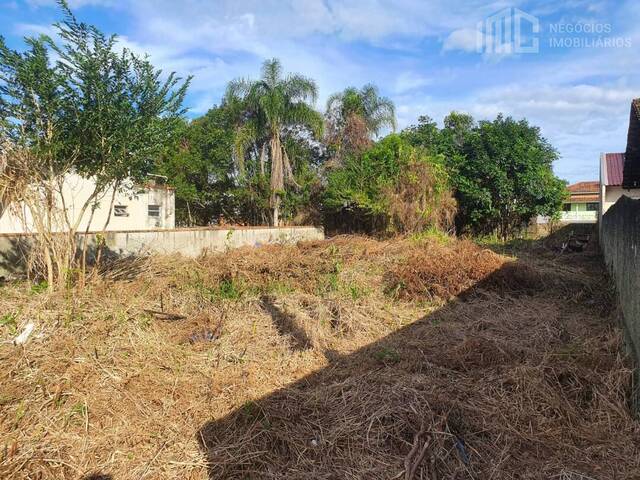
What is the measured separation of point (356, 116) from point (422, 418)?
17.1 metres

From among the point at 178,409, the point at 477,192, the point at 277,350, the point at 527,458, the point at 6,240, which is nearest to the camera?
the point at 527,458

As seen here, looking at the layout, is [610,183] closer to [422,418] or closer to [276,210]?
[276,210]

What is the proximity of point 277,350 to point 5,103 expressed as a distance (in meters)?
4.54

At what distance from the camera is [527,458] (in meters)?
2.98

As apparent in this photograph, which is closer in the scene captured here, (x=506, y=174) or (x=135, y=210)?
(x=135, y=210)

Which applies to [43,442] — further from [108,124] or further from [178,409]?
[108,124]

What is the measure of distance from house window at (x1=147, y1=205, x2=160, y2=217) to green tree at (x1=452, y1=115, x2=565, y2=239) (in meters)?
11.6

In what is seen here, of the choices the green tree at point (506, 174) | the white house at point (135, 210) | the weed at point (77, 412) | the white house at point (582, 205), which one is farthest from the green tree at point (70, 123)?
the white house at point (582, 205)

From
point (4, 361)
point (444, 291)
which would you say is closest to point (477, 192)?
point (444, 291)

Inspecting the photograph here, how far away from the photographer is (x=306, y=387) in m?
4.09

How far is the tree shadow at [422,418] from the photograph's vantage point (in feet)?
9.75

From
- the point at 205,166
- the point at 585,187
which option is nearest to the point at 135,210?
the point at 205,166

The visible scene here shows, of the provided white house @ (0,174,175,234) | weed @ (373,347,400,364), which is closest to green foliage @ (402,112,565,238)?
white house @ (0,174,175,234)

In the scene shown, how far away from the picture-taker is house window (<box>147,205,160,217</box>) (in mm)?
16062
